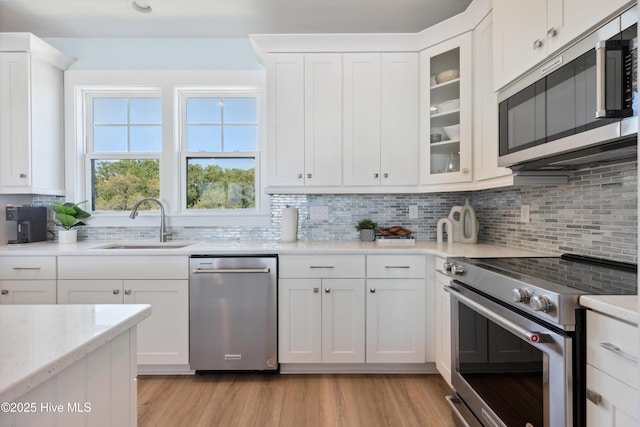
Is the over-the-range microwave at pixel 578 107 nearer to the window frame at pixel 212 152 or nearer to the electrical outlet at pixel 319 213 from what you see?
the electrical outlet at pixel 319 213

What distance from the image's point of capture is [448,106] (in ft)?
7.88

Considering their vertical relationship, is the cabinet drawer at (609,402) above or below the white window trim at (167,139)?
below

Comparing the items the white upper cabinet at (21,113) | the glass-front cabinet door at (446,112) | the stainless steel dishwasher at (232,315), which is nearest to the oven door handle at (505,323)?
the glass-front cabinet door at (446,112)

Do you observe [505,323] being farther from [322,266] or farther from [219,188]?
[219,188]

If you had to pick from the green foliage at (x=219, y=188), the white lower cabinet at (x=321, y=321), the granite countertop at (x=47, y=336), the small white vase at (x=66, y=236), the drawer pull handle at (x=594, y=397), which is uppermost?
the green foliage at (x=219, y=188)

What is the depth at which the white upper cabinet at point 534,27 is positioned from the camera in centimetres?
119

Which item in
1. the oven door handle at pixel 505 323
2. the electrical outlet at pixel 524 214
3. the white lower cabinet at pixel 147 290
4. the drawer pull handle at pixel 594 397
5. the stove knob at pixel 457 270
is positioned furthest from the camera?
the white lower cabinet at pixel 147 290

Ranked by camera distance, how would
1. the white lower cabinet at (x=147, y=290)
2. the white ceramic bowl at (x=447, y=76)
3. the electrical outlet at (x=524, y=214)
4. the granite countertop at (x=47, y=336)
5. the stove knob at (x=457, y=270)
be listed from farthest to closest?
the white ceramic bowl at (x=447, y=76), the white lower cabinet at (x=147, y=290), the electrical outlet at (x=524, y=214), the stove knob at (x=457, y=270), the granite countertop at (x=47, y=336)

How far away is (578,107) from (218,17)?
2435 mm

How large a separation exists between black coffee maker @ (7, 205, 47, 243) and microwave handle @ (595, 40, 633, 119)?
3560mm

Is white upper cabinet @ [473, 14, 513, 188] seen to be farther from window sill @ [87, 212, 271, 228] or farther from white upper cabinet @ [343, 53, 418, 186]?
window sill @ [87, 212, 271, 228]

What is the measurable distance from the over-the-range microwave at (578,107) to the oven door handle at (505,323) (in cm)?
70

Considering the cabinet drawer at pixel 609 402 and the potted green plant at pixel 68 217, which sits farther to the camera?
the potted green plant at pixel 68 217

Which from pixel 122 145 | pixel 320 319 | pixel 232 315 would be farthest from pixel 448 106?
pixel 122 145
